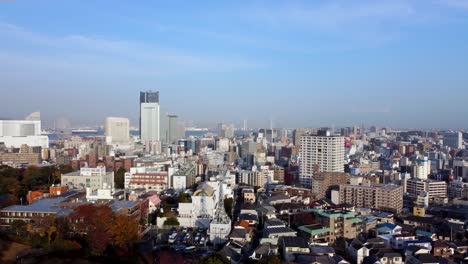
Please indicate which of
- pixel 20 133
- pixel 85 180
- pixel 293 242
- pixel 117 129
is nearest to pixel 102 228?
pixel 293 242

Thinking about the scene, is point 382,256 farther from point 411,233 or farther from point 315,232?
point 411,233

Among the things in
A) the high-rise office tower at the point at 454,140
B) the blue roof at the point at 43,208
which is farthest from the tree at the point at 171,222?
the high-rise office tower at the point at 454,140

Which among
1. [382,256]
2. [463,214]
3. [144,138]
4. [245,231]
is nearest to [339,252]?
[382,256]

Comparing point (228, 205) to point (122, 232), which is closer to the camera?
point (122, 232)

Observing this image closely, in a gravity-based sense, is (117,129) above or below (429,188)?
above

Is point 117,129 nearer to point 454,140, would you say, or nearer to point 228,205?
point 454,140

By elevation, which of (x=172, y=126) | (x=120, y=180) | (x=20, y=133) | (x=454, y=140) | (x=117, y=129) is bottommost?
(x=120, y=180)

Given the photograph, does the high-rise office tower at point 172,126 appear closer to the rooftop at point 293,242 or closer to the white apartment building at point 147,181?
the white apartment building at point 147,181
